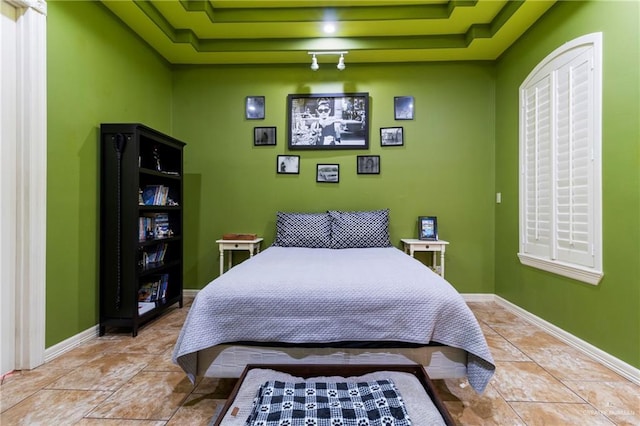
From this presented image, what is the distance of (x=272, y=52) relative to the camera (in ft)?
10.3

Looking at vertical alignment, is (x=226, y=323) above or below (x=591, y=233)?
below

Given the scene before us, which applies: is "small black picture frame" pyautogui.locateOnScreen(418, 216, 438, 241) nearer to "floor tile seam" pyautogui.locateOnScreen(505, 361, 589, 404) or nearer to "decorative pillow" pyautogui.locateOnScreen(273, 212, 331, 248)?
"decorative pillow" pyautogui.locateOnScreen(273, 212, 331, 248)

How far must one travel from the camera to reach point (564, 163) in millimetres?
2320

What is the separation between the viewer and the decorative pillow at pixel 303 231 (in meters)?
3.01

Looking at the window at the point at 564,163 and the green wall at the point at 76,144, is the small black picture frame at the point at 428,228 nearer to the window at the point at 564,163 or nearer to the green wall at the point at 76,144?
the window at the point at 564,163

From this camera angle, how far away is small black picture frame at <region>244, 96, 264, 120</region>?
3.45m

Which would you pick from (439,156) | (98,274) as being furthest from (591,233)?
(98,274)

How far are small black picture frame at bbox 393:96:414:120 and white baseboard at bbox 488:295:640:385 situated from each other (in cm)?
234

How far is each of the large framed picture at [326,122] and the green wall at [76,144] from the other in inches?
68.4

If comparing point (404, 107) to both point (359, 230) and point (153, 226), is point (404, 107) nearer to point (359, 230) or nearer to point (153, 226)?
point (359, 230)

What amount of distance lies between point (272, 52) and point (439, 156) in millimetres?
2219

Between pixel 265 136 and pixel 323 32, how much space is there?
4.13 ft

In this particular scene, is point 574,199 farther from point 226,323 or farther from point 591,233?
point 226,323

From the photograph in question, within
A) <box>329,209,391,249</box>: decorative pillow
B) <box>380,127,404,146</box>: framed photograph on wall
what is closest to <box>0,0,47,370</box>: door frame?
<box>329,209,391,249</box>: decorative pillow
